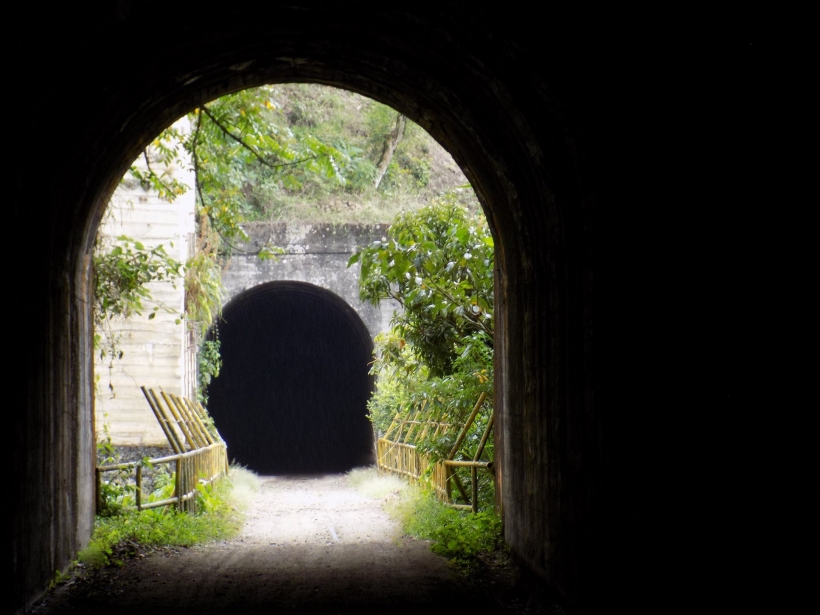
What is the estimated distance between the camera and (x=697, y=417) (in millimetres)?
3439

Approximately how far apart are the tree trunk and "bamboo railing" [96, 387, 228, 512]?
416 inches

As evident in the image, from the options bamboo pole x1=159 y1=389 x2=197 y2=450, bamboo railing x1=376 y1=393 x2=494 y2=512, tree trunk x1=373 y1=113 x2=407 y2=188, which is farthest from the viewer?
tree trunk x1=373 y1=113 x2=407 y2=188

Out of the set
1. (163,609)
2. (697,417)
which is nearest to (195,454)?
(163,609)

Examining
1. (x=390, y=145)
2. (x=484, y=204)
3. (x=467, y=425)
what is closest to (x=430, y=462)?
(x=467, y=425)

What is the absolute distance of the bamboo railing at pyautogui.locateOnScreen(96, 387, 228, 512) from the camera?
8375mm

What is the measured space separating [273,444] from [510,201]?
1945 centimetres

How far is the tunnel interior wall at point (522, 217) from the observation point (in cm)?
371

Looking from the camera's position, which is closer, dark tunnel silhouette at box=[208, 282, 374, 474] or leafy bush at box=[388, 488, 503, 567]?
leafy bush at box=[388, 488, 503, 567]

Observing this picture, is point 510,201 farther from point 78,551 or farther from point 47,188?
point 78,551

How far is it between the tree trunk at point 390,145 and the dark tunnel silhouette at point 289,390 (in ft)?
13.2

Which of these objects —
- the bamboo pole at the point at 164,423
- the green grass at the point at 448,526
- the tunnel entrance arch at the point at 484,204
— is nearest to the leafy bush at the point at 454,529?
the green grass at the point at 448,526

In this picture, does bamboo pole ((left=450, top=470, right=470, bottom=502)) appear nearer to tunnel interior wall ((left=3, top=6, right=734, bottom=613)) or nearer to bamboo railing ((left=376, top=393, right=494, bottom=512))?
bamboo railing ((left=376, top=393, right=494, bottom=512))

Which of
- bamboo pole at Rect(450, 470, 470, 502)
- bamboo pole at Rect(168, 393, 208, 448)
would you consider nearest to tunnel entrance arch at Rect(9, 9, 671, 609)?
bamboo pole at Rect(450, 470, 470, 502)

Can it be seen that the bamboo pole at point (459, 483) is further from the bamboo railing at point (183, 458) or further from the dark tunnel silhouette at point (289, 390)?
the dark tunnel silhouette at point (289, 390)
